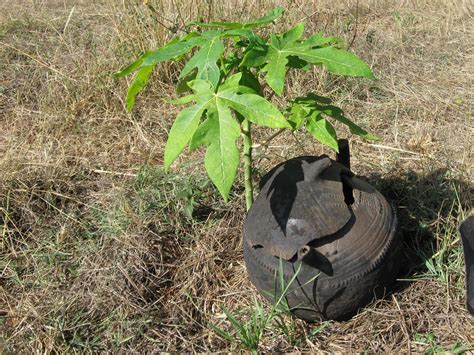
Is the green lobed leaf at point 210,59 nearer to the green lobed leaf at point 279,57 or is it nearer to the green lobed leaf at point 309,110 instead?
the green lobed leaf at point 279,57

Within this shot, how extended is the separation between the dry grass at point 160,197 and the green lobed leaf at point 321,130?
73cm

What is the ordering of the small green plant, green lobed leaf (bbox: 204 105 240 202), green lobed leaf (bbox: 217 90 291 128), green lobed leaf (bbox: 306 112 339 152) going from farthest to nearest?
1. the small green plant
2. green lobed leaf (bbox: 306 112 339 152)
3. green lobed leaf (bbox: 217 90 291 128)
4. green lobed leaf (bbox: 204 105 240 202)

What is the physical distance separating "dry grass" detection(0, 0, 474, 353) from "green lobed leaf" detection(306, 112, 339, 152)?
0.73 metres

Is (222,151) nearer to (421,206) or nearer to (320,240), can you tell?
(320,240)

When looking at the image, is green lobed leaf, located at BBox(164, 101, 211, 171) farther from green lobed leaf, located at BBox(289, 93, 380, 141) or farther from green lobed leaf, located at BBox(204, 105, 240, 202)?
green lobed leaf, located at BBox(289, 93, 380, 141)

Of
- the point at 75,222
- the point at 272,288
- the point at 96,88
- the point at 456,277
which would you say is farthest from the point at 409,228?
the point at 96,88

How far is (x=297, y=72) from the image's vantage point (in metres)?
3.81

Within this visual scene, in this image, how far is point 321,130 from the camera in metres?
1.87

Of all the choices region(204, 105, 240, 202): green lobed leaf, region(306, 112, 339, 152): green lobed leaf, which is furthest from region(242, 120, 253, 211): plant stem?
region(204, 105, 240, 202): green lobed leaf

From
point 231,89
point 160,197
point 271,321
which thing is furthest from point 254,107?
point 160,197

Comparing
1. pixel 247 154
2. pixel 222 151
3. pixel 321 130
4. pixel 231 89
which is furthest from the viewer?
pixel 247 154

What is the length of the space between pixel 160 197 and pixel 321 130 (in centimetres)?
116

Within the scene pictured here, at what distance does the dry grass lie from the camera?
2188mm

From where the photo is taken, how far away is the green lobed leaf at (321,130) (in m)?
1.84
